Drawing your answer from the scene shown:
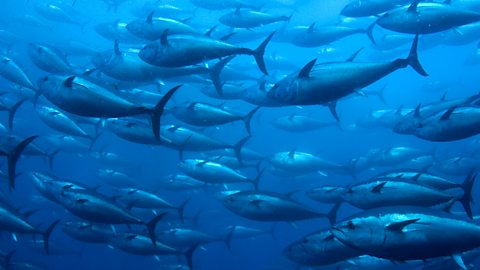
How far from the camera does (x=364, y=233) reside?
9.16 feet

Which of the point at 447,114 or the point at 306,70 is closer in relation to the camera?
the point at 306,70

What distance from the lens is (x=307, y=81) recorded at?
137 inches

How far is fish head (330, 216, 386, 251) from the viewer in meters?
2.75

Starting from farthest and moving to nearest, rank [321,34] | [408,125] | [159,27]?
1. [321,34]
2. [159,27]
3. [408,125]

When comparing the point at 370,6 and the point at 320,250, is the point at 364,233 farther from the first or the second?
the point at 370,6

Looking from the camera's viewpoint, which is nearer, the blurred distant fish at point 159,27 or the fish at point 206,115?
the blurred distant fish at point 159,27

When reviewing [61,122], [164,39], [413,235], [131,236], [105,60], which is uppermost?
[164,39]

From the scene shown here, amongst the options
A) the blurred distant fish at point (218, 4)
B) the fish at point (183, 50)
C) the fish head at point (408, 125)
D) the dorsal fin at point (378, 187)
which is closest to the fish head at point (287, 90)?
the fish at point (183, 50)

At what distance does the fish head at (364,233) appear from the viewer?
2.75m

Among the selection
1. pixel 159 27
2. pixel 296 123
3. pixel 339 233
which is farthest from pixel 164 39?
pixel 296 123

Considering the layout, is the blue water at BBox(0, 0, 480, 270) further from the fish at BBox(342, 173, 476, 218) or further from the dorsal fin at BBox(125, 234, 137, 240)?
the fish at BBox(342, 173, 476, 218)

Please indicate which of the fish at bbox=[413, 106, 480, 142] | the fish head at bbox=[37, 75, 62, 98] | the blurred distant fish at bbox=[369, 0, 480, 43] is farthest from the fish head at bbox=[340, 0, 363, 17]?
the fish head at bbox=[37, 75, 62, 98]

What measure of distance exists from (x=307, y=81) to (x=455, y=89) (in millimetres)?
23996

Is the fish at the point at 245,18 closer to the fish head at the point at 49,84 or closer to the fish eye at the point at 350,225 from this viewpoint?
the fish head at the point at 49,84
